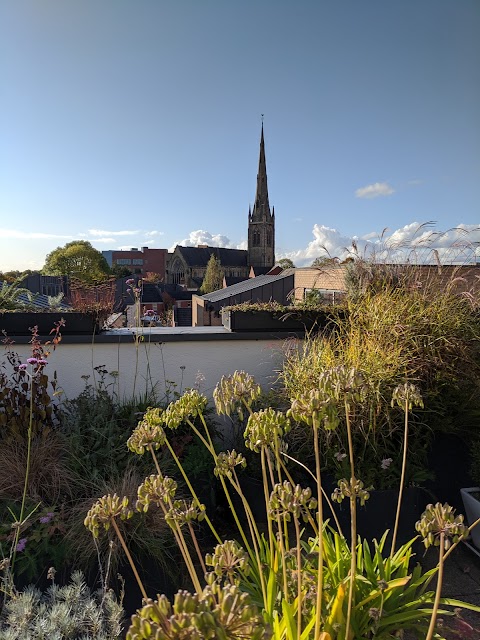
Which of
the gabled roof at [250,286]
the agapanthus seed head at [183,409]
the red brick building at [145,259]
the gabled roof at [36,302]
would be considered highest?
the red brick building at [145,259]

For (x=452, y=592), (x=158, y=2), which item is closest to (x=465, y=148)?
(x=158, y=2)

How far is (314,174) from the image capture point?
21.3ft

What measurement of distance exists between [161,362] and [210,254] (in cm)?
6908

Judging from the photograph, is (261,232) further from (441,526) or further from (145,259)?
(441,526)

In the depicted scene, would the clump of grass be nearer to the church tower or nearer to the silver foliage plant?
the silver foliage plant

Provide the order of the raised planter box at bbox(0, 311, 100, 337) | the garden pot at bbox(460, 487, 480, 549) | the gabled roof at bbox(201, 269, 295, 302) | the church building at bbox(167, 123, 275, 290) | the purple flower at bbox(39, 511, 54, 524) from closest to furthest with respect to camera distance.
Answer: the purple flower at bbox(39, 511, 54, 524) < the garden pot at bbox(460, 487, 480, 549) < the raised planter box at bbox(0, 311, 100, 337) < the gabled roof at bbox(201, 269, 295, 302) < the church building at bbox(167, 123, 275, 290)

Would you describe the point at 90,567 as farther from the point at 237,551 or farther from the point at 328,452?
the point at 328,452

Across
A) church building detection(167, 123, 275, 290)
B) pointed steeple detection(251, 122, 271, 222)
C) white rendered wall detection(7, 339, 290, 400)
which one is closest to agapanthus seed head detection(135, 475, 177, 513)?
white rendered wall detection(7, 339, 290, 400)

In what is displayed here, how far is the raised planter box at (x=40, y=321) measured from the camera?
296 cm

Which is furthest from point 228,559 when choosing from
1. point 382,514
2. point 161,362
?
point 161,362

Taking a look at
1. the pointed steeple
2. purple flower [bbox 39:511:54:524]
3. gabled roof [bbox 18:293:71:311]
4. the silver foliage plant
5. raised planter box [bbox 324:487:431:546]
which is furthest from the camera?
the pointed steeple

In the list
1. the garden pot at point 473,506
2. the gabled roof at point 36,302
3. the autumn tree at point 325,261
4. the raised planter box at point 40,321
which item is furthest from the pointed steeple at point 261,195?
the garden pot at point 473,506

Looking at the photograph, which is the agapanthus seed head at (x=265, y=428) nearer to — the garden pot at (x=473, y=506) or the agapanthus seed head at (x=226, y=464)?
the agapanthus seed head at (x=226, y=464)

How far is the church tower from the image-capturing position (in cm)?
6656
